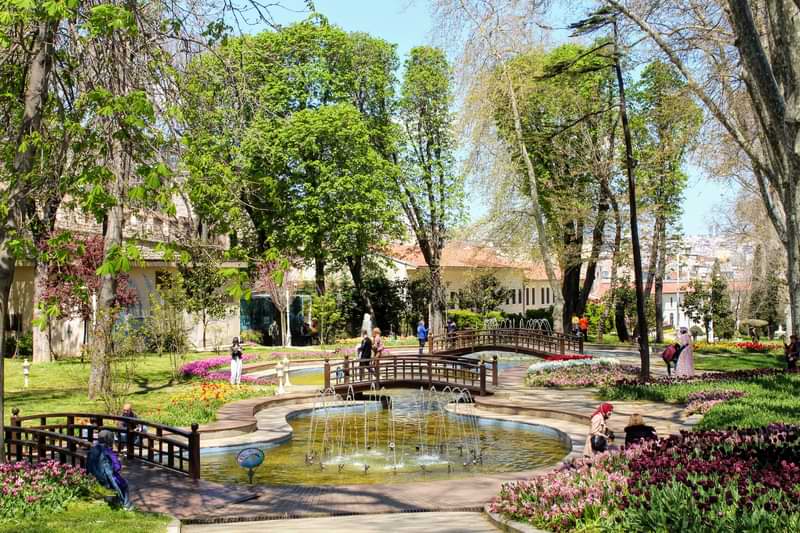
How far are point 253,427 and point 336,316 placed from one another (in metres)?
25.7

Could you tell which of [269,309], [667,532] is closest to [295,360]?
[269,309]

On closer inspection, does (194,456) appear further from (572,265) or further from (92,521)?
(572,265)

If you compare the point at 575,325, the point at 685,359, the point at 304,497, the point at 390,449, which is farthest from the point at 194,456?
the point at 575,325

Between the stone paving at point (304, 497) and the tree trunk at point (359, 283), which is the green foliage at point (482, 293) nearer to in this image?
the tree trunk at point (359, 283)

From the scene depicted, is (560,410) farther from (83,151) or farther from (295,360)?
(295,360)

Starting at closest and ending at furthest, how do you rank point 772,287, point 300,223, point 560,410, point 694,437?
1. point 694,437
2. point 560,410
3. point 300,223
4. point 772,287

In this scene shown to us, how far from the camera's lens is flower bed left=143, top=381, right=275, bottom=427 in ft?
60.8

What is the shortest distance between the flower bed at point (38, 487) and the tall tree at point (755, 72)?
11.1 m

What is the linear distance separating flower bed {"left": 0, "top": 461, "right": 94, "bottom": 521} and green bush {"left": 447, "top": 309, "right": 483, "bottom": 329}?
139 ft

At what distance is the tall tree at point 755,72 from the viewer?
12.0 m

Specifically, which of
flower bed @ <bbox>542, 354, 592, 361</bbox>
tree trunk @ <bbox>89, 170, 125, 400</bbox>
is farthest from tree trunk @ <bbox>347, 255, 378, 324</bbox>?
tree trunk @ <bbox>89, 170, 125, 400</bbox>

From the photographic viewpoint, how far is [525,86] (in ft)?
123

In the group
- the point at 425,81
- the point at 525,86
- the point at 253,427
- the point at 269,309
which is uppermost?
the point at 425,81

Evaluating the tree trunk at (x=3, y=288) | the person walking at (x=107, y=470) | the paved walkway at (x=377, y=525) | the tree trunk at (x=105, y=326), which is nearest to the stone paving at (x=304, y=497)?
the paved walkway at (x=377, y=525)
